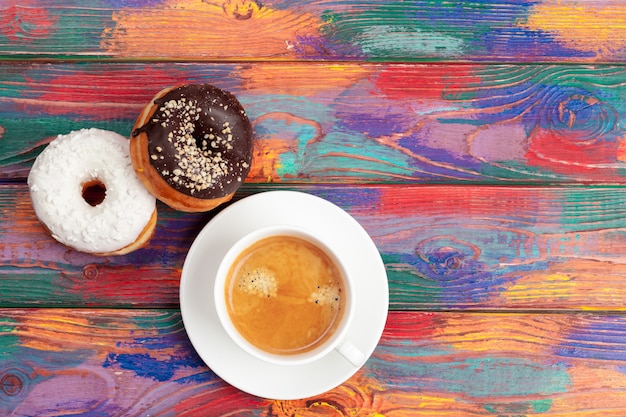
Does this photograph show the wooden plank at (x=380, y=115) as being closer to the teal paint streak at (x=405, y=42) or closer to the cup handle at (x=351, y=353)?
the teal paint streak at (x=405, y=42)

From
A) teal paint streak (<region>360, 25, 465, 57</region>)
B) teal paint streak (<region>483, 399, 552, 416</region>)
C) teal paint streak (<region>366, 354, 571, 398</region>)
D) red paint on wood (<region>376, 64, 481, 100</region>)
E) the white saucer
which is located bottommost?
teal paint streak (<region>483, 399, 552, 416</region>)

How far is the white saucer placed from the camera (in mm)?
1106

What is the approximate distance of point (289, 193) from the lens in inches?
43.7

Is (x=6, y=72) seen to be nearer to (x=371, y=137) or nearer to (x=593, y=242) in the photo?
(x=371, y=137)

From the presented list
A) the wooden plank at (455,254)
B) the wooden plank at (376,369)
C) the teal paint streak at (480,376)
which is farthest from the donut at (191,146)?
the teal paint streak at (480,376)

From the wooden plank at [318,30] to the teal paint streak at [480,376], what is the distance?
64 centimetres

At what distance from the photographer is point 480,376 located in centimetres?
122

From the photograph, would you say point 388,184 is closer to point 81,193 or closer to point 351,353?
point 351,353

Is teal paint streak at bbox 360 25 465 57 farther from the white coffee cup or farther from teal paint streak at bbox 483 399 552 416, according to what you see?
teal paint streak at bbox 483 399 552 416

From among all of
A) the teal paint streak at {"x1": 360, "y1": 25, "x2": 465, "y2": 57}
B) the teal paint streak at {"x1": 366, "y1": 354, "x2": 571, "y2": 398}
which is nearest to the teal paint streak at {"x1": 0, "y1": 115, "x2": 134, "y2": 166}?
the teal paint streak at {"x1": 360, "y1": 25, "x2": 465, "y2": 57}

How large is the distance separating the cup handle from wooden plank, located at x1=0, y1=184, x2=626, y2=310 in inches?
8.3

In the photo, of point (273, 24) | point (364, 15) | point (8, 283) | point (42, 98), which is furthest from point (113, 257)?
point (364, 15)

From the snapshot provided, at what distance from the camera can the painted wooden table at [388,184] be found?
3.87 ft

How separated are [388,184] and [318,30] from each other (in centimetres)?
36
